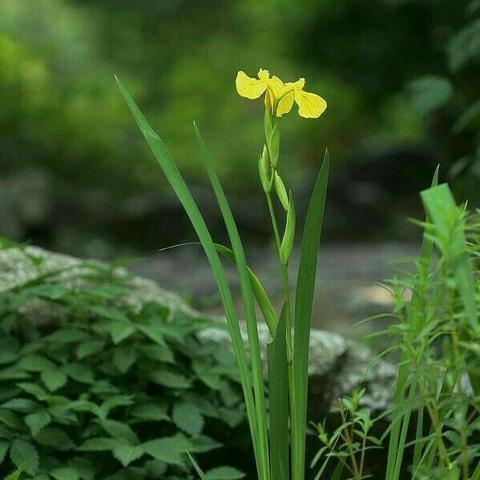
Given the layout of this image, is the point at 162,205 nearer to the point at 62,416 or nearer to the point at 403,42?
the point at 403,42

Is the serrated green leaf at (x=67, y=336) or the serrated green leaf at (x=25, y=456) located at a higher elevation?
the serrated green leaf at (x=67, y=336)

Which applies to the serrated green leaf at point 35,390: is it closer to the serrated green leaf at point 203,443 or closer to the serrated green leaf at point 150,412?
the serrated green leaf at point 150,412

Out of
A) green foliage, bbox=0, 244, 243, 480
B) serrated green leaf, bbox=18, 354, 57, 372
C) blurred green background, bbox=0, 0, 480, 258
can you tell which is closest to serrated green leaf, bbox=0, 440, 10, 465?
green foliage, bbox=0, 244, 243, 480

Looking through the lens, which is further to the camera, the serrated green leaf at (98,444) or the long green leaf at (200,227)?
the serrated green leaf at (98,444)

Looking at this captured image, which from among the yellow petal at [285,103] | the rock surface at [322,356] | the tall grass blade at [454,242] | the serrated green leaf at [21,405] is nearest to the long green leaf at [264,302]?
the yellow petal at [285,103]

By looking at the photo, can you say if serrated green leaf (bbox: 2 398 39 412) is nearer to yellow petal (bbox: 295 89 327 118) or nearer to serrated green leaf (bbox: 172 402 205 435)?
serrated green leaf (bbox: 172 402 205 435)

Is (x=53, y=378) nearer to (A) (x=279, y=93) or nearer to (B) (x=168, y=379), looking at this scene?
(B) (x=168, y=379)

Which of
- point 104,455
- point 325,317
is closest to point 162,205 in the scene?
point 325,317
